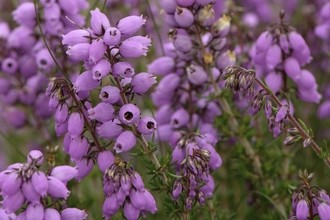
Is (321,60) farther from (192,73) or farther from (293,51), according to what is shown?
(192,73)

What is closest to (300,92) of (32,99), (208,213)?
(208,213)

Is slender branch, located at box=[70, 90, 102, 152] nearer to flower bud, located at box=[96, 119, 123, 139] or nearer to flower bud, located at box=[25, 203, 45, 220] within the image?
flower bud, located at box=[96, 119, 123, 139]

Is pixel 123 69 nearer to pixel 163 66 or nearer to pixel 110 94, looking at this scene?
pixel 110 94

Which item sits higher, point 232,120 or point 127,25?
point 127,25

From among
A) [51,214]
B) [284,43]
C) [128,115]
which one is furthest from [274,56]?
[51,214]

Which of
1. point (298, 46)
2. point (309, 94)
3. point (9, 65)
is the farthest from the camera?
point (9, 65)

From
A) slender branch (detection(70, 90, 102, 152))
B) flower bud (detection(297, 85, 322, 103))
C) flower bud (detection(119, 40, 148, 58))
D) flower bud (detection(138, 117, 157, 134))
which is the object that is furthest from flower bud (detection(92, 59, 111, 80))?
flower bud (detection(297, 85, 322, 103))

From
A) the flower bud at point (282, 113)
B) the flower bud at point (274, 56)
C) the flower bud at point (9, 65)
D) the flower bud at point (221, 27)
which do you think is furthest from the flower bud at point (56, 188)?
the flower bud at point (9, 65)
